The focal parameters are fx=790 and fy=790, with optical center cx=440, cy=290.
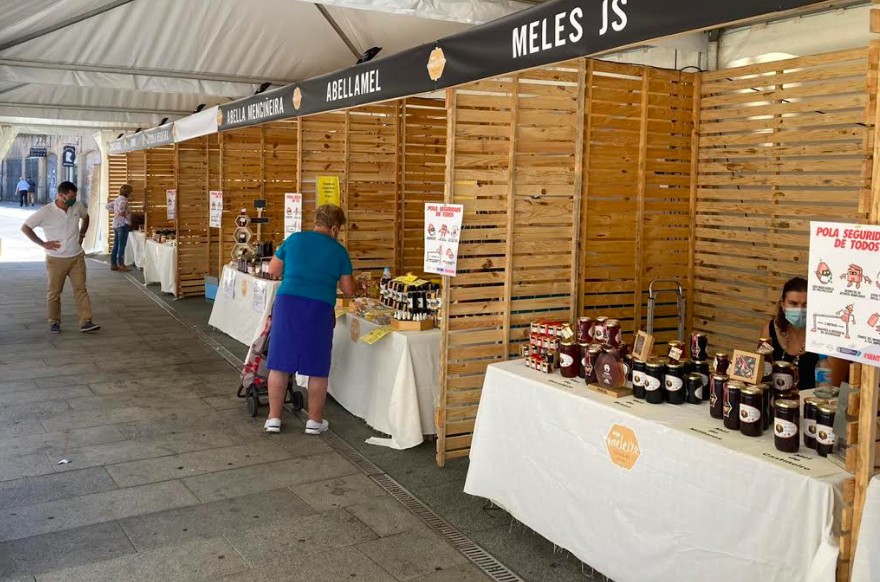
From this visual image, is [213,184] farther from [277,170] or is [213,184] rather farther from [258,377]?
[258,377]

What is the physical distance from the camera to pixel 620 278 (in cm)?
561

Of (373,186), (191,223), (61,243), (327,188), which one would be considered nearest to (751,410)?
(327,188)

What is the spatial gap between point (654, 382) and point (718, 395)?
12.7 inches

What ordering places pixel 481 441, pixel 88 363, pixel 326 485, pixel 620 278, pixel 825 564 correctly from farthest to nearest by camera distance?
pixel 88 363
pixel 620 278
pixel 326 485
pixel 481 441
pixel 825 564

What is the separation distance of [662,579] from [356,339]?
11.2 feet

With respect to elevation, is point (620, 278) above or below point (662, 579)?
above

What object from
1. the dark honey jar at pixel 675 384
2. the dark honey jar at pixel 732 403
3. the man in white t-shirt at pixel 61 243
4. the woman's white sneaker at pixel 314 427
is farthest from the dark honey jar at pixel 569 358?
the man in white t-shirt at pixel 61 243

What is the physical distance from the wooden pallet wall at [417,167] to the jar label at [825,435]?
553cm

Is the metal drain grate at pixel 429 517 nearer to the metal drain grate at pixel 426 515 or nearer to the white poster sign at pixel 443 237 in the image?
the metal drain grate at pixel 426 515

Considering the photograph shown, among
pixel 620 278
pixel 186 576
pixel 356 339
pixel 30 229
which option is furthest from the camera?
pixel 30 229

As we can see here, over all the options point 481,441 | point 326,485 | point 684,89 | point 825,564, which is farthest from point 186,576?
point 684,89

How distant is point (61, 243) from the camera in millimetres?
9039

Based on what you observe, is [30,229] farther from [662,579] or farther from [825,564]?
[825,564]

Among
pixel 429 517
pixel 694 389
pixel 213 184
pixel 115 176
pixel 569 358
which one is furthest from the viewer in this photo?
pixel 115 176
